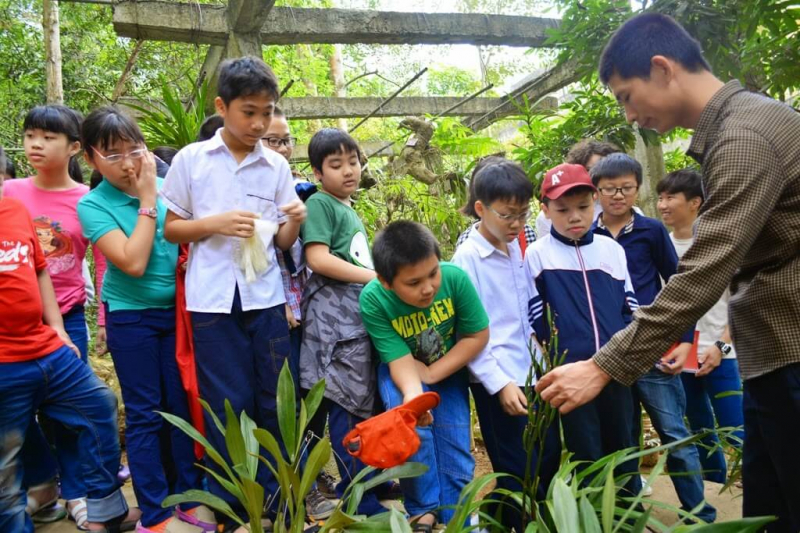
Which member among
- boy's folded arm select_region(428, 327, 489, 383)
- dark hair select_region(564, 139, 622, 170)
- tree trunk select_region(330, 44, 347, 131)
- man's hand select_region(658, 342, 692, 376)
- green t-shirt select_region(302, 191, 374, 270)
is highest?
tree trunk select_region(330, 44, 347, 131)

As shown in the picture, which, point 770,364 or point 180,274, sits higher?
point 180,274

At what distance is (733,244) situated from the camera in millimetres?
1490

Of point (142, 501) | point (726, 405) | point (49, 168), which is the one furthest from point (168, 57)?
point (726, 405)

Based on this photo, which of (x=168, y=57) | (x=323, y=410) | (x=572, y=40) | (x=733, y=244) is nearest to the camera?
(x=733, y=244)

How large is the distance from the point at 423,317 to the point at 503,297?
356 mm

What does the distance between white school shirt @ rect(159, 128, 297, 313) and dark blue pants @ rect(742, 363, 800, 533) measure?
1660 millimetres

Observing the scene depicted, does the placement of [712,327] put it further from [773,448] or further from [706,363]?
[773,448]

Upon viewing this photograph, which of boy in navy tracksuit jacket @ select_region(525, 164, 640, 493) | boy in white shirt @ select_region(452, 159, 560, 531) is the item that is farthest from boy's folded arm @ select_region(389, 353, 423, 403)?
boy in navy tracksuit jacket @ select_region(525, 164, 640, 493)

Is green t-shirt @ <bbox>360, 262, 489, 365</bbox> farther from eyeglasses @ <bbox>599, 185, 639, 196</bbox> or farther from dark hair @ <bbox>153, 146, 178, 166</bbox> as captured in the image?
dark hair @ <bbox>153, 146, 178, 166</bbox>

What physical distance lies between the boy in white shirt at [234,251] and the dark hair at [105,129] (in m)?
0.29

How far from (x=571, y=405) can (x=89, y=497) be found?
79.2 inches

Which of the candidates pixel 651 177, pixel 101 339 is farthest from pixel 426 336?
pixel 651 177

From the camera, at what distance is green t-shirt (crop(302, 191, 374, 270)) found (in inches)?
104

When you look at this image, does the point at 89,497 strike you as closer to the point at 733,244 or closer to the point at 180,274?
the point at 180,274
